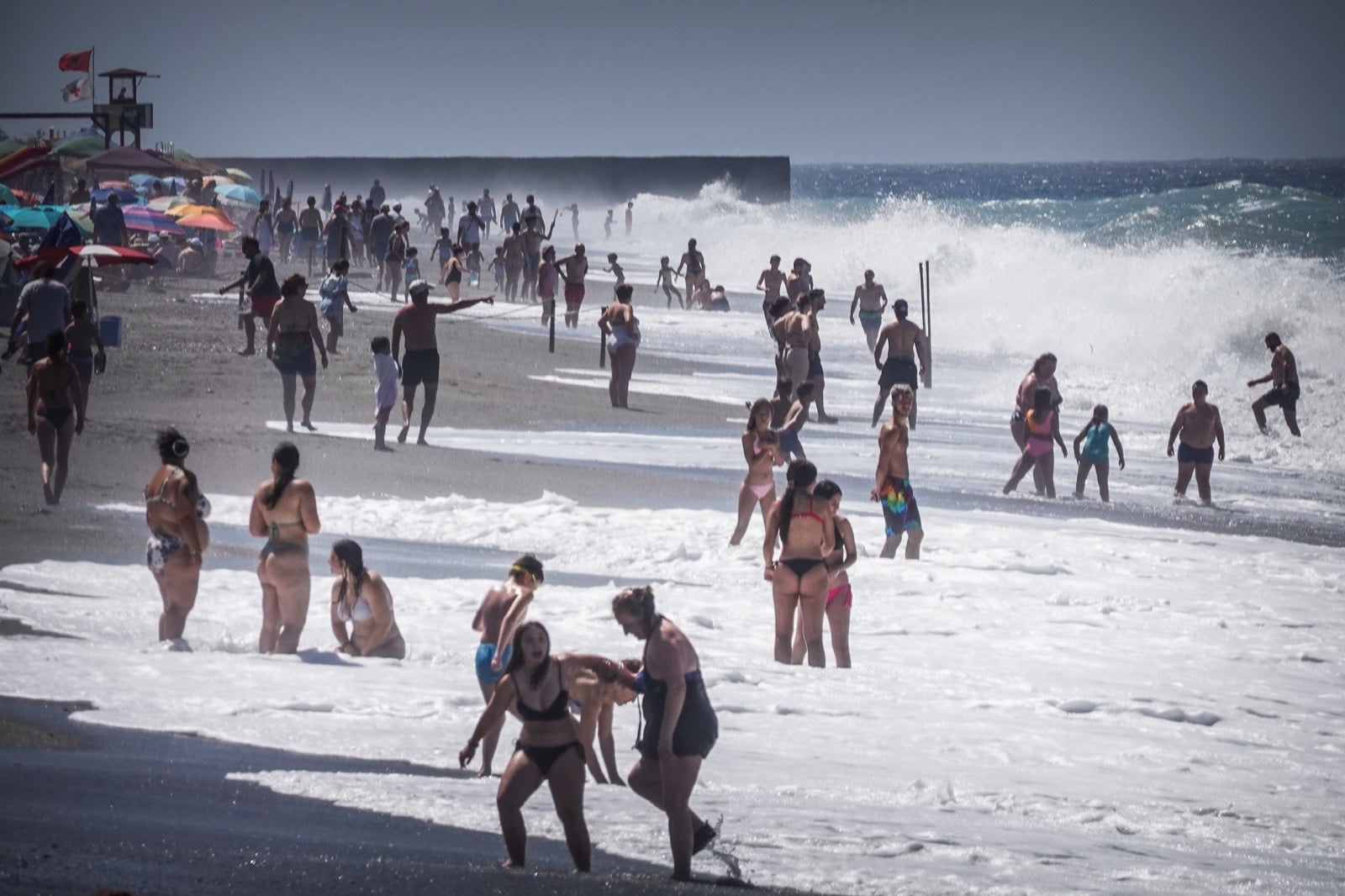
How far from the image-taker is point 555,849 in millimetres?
7105

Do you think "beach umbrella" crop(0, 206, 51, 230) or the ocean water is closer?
the ocean water

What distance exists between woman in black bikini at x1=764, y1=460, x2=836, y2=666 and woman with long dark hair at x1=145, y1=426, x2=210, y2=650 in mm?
3134

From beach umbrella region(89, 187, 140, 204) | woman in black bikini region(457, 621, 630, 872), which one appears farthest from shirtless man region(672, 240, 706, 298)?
woman in black bikini region(457, 621, 630, 872)

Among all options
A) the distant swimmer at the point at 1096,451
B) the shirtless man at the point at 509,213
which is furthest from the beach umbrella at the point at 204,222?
the distant swimmer at the point at 1096,451

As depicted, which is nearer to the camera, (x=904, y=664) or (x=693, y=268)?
(x=904, y=664)

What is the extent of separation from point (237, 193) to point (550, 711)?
38.4m

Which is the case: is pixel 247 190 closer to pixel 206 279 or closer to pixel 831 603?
pixel 206 279

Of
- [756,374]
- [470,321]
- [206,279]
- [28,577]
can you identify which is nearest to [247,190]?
[206,279]

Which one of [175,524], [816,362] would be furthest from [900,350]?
[175,524]

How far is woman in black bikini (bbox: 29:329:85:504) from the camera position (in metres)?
12.9

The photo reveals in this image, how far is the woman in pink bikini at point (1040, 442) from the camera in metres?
15.8

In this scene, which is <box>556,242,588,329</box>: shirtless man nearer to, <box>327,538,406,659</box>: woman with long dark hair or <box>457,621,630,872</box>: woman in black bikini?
<box>327,538,406,659</box>: woman with long dark hair

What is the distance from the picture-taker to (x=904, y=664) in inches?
412

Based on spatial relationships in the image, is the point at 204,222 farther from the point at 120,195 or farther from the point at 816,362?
the point at 816,362
